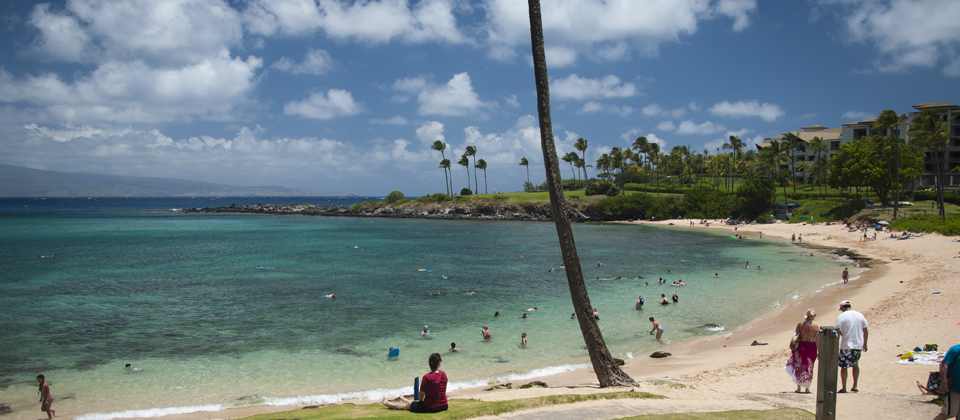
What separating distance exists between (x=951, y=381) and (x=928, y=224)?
53760 mm

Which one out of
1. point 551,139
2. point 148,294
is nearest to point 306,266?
point 148,294

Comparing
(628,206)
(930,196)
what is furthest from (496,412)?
(628,206)

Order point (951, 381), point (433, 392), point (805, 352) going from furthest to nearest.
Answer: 1. point (805, 352)
2. point (433, 392)
3. point (951, 381)

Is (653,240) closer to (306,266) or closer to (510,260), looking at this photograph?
(510,260)

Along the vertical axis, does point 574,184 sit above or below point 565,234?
above

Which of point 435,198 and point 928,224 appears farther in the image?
point 435,198

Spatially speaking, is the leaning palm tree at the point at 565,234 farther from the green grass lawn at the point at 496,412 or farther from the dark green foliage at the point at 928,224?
the dark green foliage at the point at 928,224

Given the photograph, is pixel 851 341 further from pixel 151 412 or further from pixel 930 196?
pixel 930 196

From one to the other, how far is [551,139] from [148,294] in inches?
1174

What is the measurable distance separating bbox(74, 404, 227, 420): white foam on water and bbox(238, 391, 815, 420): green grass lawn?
484 cm

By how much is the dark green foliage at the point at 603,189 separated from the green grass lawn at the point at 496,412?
3967 inches

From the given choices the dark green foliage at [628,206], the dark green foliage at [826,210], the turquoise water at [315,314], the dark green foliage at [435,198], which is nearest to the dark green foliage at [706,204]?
the dark green foliage at [628,206]

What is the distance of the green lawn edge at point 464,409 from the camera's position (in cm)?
875

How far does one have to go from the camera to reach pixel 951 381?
6.96 m
